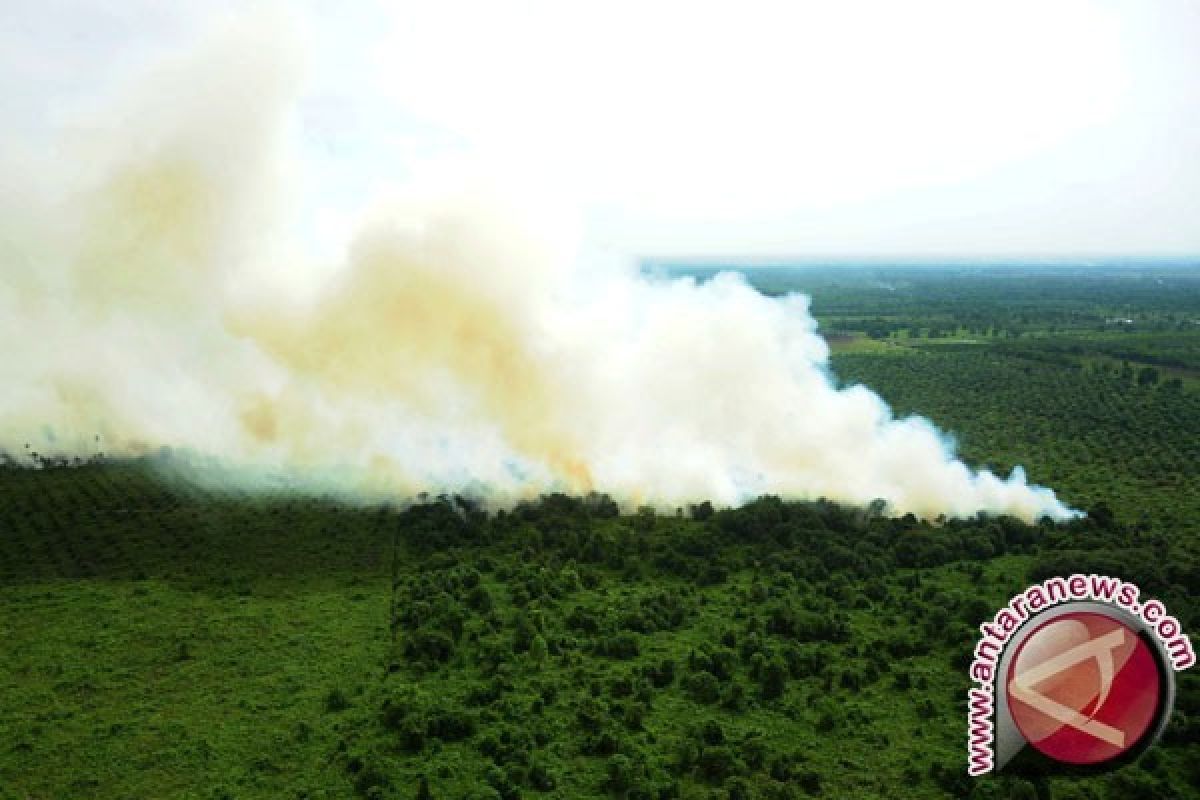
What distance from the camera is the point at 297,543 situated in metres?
55.9

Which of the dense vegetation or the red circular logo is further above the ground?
the red circular logo

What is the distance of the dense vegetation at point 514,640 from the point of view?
3250 centimetres

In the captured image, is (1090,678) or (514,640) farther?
(514,640)

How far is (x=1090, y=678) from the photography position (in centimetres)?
2166

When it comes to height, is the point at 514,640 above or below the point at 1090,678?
below

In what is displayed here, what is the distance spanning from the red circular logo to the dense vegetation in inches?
384

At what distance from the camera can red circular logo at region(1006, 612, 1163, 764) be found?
21625 mm

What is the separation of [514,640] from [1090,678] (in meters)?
26.6

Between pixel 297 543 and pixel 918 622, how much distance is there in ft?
126

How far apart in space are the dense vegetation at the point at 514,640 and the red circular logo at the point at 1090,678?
32.0 feet

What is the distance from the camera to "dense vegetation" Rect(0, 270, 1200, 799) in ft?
107

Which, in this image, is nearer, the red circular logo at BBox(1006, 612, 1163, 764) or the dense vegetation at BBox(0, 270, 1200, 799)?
the red circular logo at BBox(1006, 612, 1163, 764)

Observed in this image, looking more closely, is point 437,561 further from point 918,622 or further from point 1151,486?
point 1151,486

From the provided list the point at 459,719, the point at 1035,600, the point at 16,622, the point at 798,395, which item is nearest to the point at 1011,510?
the point at 798,395
